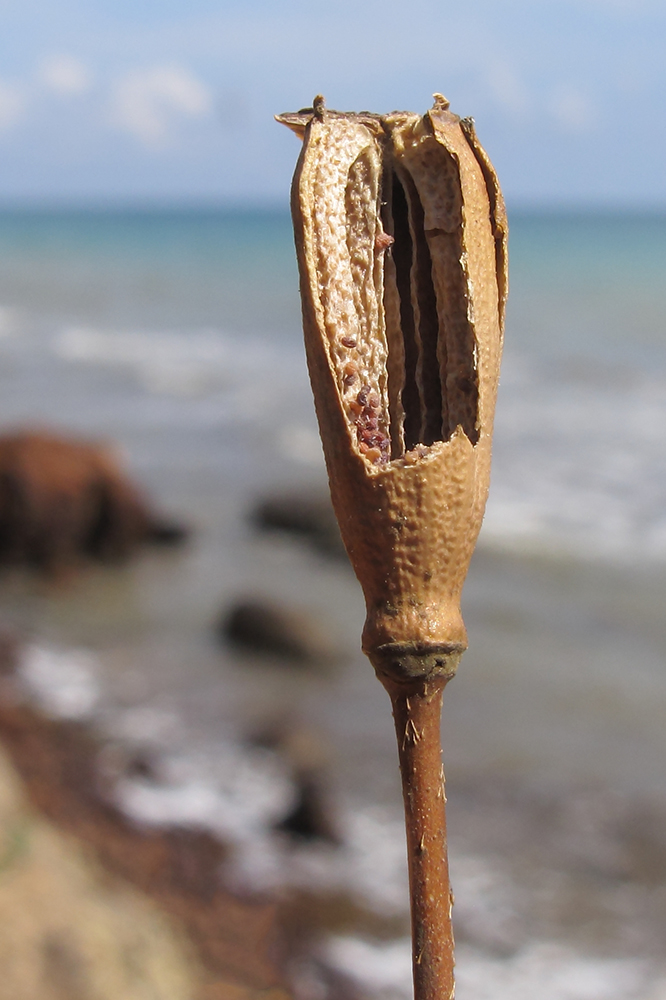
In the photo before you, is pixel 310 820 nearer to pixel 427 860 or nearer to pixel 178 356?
pixel 427 860

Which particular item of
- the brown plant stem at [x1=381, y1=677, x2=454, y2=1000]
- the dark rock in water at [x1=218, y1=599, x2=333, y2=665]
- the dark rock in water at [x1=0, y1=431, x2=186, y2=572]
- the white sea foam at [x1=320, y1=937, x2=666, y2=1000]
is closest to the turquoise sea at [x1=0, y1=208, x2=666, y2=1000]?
the white sea foam at [x1=320, y1=937, x2=666, y2=1000]

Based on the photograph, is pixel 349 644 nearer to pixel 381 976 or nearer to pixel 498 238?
pixel 381 976

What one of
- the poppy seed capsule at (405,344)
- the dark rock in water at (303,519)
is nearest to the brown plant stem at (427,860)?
the poppy seed capsule at (405,344)

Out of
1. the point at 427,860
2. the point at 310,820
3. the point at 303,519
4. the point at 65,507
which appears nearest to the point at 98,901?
the point at 310,820

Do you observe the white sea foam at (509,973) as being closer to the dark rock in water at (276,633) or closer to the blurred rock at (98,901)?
the blurred rock at (98,901)

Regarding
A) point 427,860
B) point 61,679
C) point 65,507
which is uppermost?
point 65,507

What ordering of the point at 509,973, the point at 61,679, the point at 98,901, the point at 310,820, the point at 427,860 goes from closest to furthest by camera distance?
the point at 427,860 → the point at 98,901 → the point at 509,973 → the point at 310,820 → the point at 61,679

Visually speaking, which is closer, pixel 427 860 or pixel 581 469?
pixel 427 860
